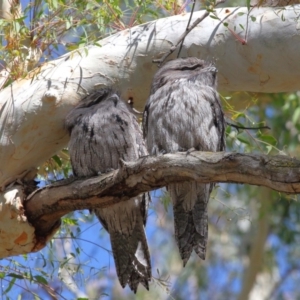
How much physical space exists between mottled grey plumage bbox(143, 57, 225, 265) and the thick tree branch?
25.4 inches

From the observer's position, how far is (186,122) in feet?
12.8

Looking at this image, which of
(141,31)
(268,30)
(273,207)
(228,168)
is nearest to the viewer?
(228,168)

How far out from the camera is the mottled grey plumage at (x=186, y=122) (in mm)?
3924

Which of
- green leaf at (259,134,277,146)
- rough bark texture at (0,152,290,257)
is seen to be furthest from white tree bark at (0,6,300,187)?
green leaf at (259,134,277,146)

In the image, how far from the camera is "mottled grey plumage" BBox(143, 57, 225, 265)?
12.9 feet

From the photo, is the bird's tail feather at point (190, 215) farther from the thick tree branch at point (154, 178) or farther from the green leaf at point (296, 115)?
the green leaf at point (296, 115)

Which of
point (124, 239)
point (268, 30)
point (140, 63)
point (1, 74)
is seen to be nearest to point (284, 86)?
point (268, 30)

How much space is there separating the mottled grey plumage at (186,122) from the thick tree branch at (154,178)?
0.64 meters

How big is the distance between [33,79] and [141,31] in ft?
2.05

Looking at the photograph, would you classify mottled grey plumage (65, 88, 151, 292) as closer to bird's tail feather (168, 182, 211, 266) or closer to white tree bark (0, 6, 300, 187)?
white tree bark (0, 6, 300, 187)

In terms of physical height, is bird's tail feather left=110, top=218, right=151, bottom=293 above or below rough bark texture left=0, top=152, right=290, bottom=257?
below

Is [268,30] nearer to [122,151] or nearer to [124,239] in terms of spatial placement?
[122,151]

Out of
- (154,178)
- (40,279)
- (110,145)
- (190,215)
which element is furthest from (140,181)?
(40,279)

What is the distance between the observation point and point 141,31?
12.4ft
